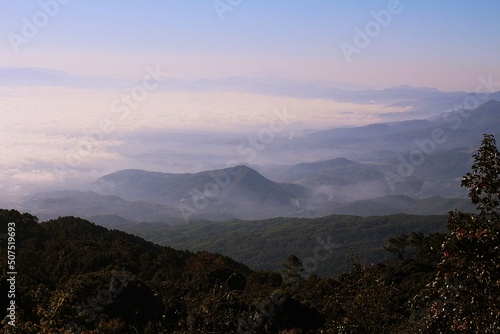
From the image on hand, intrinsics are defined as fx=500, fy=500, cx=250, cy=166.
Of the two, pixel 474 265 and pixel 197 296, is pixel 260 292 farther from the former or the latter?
pixel 474 265

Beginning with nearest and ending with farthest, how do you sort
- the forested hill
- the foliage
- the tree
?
1. the tree
2. the foliage
3. the forested hill

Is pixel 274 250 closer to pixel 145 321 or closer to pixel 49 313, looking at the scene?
pixel 145 321

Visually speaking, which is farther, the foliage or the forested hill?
the forested hill

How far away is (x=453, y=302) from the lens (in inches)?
444

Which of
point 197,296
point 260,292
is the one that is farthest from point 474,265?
point 197,296

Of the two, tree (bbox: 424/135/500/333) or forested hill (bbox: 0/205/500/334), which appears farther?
forested hill (bbox: 0/205/500/334)

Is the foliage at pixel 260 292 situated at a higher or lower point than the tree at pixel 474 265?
lower

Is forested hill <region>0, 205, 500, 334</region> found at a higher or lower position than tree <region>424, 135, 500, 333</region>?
lower

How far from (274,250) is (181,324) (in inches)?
6868

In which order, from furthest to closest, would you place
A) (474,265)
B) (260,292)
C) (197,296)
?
(197,296)
(260,292)
(474,265)

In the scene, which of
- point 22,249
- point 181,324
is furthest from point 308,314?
point 22,249

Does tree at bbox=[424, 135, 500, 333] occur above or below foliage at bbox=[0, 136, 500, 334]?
above

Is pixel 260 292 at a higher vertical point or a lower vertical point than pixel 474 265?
lower

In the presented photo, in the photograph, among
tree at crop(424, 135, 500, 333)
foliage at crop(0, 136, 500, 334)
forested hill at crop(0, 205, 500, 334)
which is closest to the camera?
tree at crop(424, 135, 500, 333)
